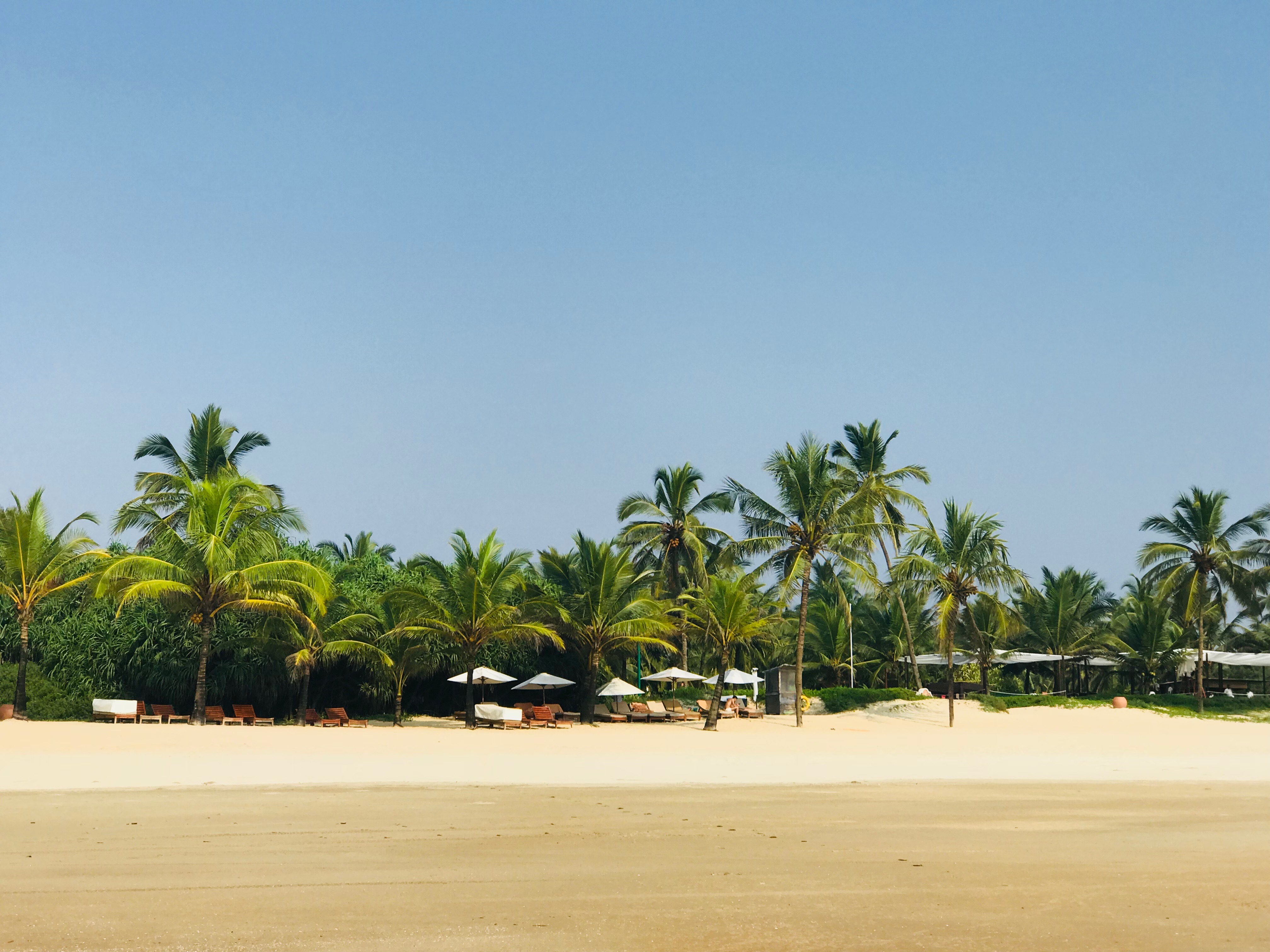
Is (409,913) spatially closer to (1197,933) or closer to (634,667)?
(1197,933)

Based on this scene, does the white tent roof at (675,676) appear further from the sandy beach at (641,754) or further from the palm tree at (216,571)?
the palm tree at (216,571)

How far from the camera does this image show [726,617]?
107ft

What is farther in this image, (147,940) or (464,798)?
(464,798)

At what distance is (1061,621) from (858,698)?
17.7 meters

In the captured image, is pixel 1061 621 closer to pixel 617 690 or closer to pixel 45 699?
pixel 617 690

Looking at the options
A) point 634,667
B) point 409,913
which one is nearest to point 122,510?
point 634,667

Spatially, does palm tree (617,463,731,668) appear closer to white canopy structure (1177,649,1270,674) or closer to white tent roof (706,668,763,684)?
white tent roof (706,668,763,684)

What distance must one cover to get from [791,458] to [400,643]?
12241 mm

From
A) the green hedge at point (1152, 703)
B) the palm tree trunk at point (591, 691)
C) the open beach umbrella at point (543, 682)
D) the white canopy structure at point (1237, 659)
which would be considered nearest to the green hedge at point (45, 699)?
the open beach umbrella at point (543, 682)

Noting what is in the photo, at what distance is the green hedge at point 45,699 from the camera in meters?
28.4

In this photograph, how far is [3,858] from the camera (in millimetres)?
8672

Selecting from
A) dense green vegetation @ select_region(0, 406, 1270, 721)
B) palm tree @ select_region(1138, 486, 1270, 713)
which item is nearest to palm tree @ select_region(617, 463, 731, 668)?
dense green vegetation @ select_region(0, 406, 1270, 721)

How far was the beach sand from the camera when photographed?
269 inches

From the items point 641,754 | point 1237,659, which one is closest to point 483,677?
point 641,754
